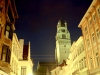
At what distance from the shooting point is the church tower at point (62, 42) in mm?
96562

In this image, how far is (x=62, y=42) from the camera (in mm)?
101312

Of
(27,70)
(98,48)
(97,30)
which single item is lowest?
(27,70)

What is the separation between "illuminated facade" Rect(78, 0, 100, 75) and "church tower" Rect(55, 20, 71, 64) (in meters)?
62.9

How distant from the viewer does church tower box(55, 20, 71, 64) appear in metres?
96.6

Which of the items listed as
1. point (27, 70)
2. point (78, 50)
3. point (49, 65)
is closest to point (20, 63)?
point (27, 70)

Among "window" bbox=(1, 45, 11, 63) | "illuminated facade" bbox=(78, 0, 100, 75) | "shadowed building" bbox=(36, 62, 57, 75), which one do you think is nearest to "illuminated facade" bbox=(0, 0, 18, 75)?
"window" bbox=(1, 45, 11, 63)

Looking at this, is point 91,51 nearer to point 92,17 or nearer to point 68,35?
point 92,17

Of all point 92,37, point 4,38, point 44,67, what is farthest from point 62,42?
point 4,38

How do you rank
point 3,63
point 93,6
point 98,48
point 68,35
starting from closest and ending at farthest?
point 3,63, point 98,48, point 93,6, point 68,35

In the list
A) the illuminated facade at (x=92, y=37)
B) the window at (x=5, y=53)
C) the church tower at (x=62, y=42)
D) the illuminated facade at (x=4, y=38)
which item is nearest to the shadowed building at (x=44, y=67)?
the church tower at (x=62, y=42)

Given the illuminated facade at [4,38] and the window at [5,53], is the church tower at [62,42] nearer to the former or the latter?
the illuminated facade at [4,38]

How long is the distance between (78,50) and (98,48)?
1266cm

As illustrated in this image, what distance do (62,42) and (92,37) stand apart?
71.1 metres

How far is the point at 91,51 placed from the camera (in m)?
30.3
